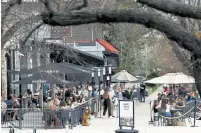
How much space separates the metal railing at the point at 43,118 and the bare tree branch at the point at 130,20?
14827 millimetres

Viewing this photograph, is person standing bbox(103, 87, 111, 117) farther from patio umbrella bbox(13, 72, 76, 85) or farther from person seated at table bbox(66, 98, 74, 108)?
patio umbrella bbox(13, 72, 76, 85)

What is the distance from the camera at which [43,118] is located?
23859mm

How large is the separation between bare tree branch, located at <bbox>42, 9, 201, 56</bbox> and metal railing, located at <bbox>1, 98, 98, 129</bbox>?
14827mm

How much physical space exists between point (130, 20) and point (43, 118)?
15421mm

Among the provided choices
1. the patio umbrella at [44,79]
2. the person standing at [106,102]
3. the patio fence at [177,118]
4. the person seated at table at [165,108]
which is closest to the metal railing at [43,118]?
the patio umbrella at [44,79]

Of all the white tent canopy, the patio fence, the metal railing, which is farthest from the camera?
the white tent canopy

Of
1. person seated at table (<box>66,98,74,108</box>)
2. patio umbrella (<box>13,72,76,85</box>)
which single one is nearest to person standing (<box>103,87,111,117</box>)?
person seated at table (<box>66,98,74,108</box>)

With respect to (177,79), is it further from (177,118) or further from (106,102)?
(177,118)

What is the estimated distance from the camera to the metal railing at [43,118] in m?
23.6

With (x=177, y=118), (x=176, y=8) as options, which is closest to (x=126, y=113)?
(x=177, y=118)

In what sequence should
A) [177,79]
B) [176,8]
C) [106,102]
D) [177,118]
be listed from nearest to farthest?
[176,8] → [177,118] → [106,102] → [177,79]

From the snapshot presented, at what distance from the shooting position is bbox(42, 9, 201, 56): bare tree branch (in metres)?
8.77

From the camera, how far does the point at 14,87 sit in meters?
35.6

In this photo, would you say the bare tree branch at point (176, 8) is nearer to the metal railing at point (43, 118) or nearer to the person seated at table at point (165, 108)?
the metal railing at point (43, 118)
